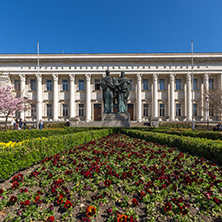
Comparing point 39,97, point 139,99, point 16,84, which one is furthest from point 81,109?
point 16,84

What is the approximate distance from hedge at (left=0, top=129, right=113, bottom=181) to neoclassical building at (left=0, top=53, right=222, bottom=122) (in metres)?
26.2

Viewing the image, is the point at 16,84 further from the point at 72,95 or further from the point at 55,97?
the point at 72,95

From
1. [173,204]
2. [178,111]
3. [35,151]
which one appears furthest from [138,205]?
[178,111]

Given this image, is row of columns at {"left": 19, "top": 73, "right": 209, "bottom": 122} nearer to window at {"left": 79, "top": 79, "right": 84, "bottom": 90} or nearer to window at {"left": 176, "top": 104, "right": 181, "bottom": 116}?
window at {"left": 79, "top": 79, "right": 84, "bottom": 90}

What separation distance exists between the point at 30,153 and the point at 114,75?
30287 millimetres

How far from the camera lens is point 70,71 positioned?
33156 mm

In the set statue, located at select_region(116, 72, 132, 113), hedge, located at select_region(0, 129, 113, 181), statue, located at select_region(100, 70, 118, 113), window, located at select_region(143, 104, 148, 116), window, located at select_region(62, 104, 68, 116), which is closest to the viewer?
hedge, located at select_region(0, 129, 113, 181)

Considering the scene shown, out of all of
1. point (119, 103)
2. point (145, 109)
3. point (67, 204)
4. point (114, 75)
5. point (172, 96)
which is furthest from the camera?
point (145, 109)

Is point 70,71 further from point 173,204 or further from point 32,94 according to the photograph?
point 173,204

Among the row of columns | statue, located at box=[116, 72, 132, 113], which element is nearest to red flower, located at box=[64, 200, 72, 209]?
statue, located at box=[116, 72, 132, 113]

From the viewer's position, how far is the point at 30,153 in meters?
4.89

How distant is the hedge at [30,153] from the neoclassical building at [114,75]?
2618cm

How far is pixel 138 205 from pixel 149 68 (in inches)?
1298

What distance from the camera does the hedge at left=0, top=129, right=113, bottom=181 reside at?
Answer: 3.92 m
